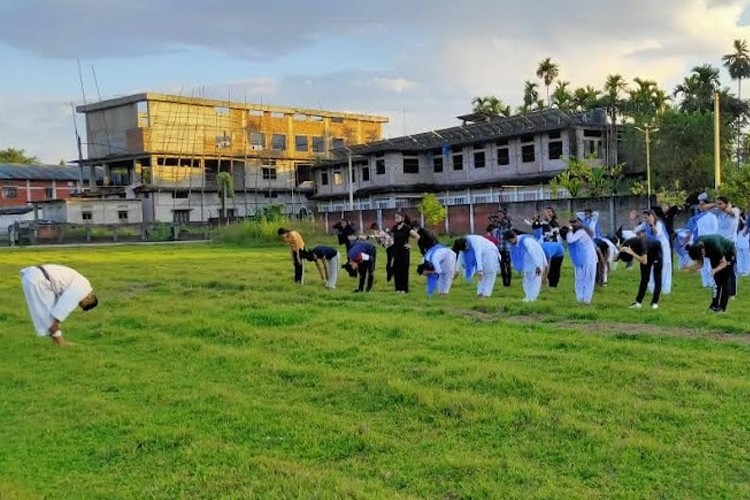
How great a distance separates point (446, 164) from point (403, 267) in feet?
149

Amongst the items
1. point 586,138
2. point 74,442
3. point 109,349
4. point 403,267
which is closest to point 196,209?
point 586,138

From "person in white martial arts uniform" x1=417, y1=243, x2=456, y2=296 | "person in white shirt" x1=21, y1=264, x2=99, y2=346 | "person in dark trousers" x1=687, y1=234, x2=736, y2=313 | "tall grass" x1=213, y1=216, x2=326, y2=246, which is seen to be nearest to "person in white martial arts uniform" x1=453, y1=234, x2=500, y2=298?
"person in white martial arts uniform" x1=417, y1=243, x2=456, y2=296

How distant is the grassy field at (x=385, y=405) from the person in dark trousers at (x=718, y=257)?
34 cm

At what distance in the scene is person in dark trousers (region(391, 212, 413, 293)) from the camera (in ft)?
55.2

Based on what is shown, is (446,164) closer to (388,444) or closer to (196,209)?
(196,209)

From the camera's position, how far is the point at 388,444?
20.8 feet

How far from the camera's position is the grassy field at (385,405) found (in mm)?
5598

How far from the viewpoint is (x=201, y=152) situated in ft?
236

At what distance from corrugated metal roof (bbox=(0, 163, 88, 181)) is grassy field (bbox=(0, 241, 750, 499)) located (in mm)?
69358

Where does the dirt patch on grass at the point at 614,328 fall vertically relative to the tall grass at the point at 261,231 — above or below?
below

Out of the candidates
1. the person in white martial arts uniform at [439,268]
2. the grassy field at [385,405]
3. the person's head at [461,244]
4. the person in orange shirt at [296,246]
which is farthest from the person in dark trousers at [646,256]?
the person in orange shirt at [296,246]

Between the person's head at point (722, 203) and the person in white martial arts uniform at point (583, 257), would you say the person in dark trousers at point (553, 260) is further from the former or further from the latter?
the person's head at point (722, 203)

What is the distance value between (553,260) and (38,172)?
239ft

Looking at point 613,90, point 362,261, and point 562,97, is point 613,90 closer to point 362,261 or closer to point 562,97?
point 562,97
